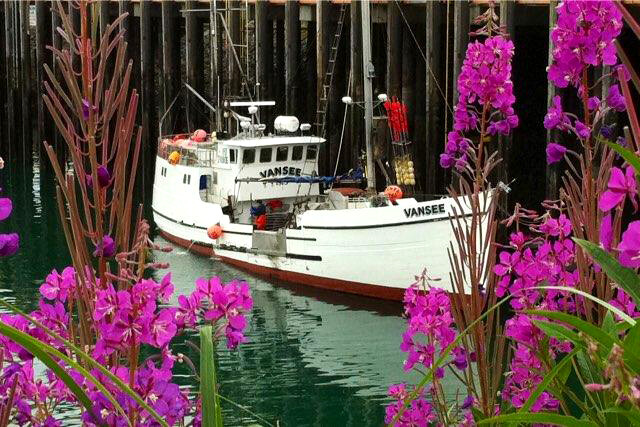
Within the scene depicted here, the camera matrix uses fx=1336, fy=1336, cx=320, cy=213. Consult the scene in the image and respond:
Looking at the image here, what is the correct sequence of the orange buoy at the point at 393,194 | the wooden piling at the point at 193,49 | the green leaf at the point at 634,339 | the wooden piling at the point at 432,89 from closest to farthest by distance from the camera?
the green leaf at the point at 634,339 → the orange buoy at the point at 393,194 → the wooden piling at the point at 432,89 → the wooden piling at the point at 193,49

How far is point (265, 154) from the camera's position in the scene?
22828 mm

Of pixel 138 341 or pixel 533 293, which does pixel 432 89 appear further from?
pixel 138 341

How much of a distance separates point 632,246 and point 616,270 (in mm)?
52

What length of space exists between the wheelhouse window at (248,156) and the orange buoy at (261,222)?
3.22 ft

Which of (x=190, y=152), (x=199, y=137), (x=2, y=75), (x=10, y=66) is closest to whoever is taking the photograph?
(x=190, y=152)

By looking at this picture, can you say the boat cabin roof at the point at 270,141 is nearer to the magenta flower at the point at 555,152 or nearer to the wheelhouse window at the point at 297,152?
the wheelhouse window at the point at 297,152

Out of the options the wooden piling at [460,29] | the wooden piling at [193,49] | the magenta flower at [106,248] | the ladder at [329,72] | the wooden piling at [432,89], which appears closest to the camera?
the magenta flower at [106,248]

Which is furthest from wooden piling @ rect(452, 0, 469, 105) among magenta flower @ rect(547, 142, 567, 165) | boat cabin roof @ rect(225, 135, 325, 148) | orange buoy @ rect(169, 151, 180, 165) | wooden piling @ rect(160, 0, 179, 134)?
magenta flower @ rect(547, 142, 567, 165)

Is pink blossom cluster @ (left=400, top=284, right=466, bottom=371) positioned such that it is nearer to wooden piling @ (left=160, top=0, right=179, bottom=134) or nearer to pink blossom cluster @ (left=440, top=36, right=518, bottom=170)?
pink blossom cluster @ (left=440, top=36, right=518, bottom=170)

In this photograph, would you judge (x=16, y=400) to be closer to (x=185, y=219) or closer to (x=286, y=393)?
(x=286, y=393)

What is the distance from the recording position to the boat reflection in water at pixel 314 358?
14250mm

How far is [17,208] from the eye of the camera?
30.1 meters

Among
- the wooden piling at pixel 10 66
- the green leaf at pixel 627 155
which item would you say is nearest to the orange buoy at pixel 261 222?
the wooden piling at pixel 10 66

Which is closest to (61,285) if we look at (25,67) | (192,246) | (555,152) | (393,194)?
(555,152)
